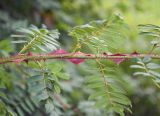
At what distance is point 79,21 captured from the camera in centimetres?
245

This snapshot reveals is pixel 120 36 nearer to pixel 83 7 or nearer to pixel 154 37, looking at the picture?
pixel 154 37

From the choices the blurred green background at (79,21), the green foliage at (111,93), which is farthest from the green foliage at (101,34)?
the blurred green background at (79,21)

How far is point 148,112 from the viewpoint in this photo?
2.75 metres

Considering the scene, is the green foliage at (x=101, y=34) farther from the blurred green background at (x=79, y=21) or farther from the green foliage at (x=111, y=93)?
the blurred green background at (x=79, y=21)

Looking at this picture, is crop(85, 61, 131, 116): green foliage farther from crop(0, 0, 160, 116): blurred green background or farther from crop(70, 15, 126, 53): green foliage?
crop(0, 0, 160, 116): blurred green background

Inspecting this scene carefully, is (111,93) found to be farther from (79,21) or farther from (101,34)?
(79,21)

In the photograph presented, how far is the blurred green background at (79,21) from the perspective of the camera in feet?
6.39

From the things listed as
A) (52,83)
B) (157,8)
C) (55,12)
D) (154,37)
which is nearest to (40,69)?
(52,83)

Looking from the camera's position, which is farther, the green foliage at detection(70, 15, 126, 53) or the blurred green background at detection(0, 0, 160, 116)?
the blurred green background at detection(0, 0, 160, 116)

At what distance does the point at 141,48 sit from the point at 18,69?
143cm

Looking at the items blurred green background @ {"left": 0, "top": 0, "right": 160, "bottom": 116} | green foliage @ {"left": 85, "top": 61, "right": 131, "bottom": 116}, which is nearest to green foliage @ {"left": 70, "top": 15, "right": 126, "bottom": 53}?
green foliage @ {"left": 85, "top": 61, "right": 131, "bottom": 116}

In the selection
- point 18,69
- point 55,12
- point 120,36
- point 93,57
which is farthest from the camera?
point 55,12

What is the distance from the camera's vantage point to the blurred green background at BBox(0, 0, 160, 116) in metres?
1.95

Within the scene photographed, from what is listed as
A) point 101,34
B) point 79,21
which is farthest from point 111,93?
point 79,21
